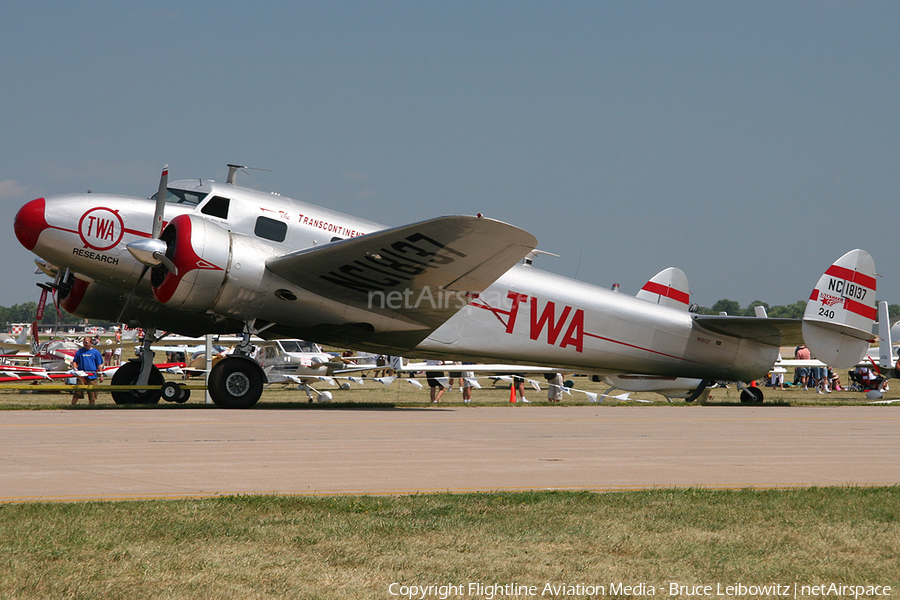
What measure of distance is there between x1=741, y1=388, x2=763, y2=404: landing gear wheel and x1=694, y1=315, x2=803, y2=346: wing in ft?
5.79

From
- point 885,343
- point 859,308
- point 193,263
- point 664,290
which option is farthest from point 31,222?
point 885,343

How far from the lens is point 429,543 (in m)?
4.84

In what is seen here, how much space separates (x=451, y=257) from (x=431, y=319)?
8.28ft

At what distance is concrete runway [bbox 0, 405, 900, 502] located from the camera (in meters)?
6.83

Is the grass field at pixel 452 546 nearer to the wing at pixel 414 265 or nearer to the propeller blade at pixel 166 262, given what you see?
the wing at pixel 414 265

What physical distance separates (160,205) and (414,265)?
4.65m

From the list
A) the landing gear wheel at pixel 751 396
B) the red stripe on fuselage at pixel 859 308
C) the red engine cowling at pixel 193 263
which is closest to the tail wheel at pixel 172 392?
the red engine cowling at pixel 193 263

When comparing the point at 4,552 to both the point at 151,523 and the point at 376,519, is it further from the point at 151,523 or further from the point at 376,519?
the point at 376,519

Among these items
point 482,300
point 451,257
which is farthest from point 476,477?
point 482,300

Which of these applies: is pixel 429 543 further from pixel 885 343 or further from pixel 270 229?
pixel 885 343

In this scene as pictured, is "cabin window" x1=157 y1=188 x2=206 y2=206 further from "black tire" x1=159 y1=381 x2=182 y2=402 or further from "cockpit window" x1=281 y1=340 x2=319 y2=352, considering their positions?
"cockpit window" x1=281 y1=340 x2=319 y2=352

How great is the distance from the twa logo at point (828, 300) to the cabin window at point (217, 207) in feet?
45.4

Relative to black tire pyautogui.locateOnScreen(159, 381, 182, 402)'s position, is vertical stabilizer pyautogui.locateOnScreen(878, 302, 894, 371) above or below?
above

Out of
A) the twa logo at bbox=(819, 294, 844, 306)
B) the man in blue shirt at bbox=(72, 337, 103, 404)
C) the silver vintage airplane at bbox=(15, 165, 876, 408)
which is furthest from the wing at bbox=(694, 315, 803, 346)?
the man in blue shirt at bbox=(72, 337, 103, 404)
